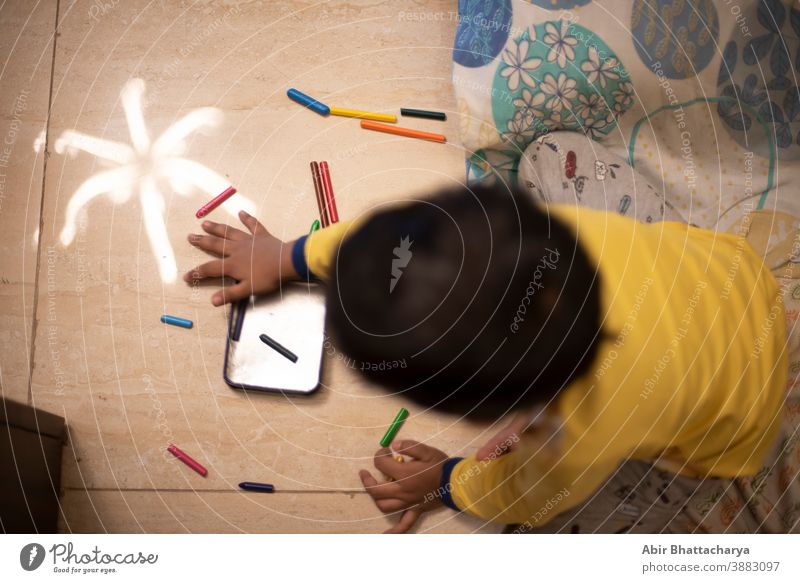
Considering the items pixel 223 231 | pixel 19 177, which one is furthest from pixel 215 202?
pixel 19 177

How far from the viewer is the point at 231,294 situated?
1.37ft

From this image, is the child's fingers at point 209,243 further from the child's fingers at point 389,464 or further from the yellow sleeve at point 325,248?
the child's fingers at point 389,464

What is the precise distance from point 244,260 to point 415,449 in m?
0.17

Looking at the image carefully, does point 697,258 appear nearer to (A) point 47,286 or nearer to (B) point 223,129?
(B) point 223,129

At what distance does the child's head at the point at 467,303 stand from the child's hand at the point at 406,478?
4cm

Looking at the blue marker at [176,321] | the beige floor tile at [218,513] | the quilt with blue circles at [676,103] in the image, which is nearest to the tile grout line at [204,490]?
the beige floor tile at [218,513]

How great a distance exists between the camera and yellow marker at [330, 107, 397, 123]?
426 mm

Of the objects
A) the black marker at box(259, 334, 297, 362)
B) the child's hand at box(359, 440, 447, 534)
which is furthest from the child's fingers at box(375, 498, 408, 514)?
the black marker at box(259, 334, 297, 362)

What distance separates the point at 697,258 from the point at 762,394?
11 centimetres

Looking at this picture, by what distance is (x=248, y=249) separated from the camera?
409mm

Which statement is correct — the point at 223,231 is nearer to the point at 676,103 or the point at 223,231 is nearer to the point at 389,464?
the point at 389,464
